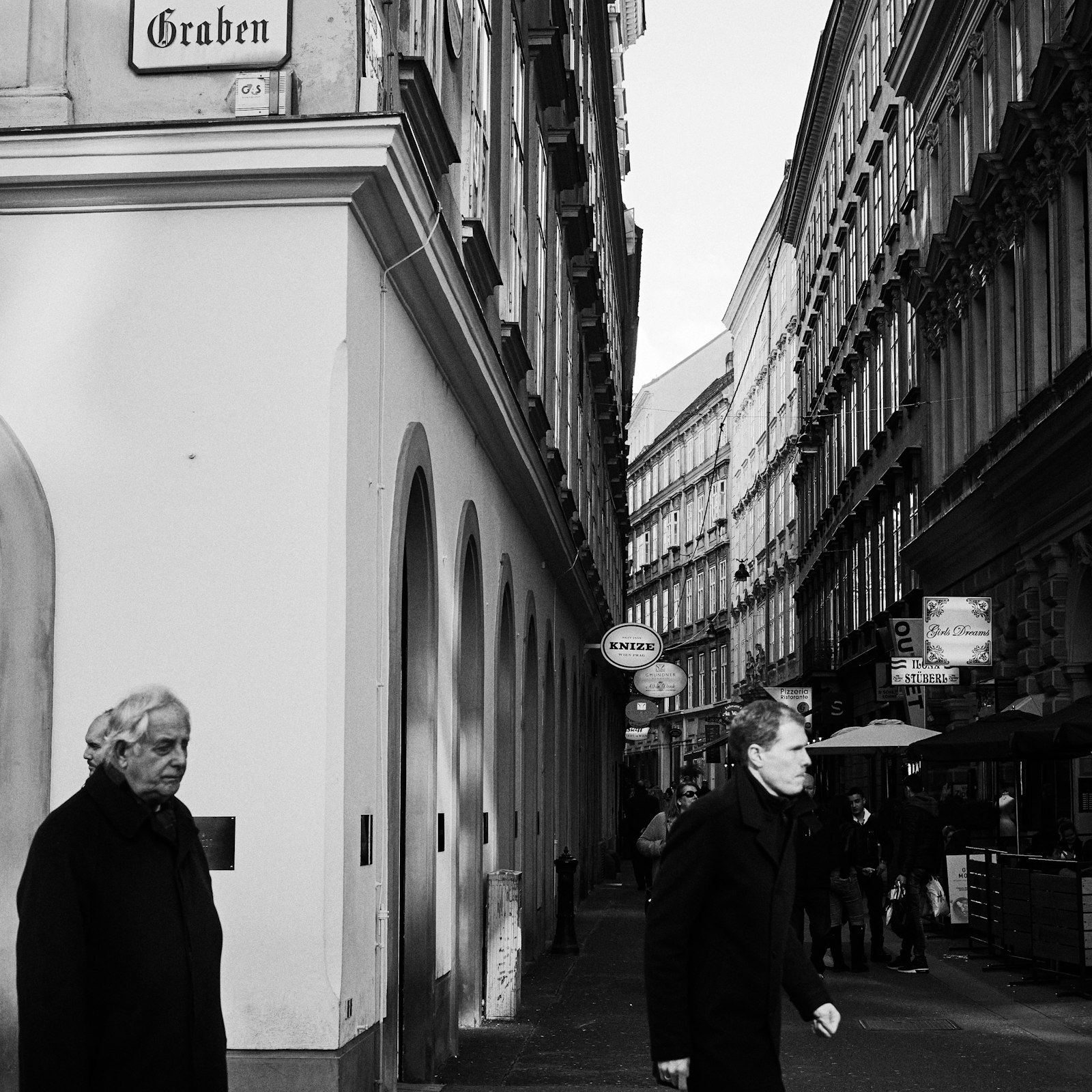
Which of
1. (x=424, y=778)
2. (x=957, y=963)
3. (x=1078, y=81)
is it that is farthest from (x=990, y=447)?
(x=424, y=778)

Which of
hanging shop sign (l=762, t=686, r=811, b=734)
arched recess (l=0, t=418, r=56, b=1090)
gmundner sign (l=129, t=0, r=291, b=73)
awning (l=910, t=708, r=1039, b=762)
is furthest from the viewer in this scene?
hanging shop sign (l=762, t=686, r=811, b=734)

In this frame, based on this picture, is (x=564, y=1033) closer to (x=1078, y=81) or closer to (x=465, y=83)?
(x=465, y=83)

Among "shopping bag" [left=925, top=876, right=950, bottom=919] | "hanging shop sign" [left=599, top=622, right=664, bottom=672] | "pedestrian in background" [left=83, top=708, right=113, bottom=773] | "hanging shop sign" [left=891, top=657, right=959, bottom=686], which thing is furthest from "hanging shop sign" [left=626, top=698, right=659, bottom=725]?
"pedestrian in background" [left=83, top=708, right=113, bottom=773]

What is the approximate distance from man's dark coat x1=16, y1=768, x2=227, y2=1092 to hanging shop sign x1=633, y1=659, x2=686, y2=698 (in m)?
26.8

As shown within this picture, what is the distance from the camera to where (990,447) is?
26578 millimetres

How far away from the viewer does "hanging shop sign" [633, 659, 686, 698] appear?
31.8 m

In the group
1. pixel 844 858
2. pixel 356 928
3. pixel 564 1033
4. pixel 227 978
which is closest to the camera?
pixel 227 978

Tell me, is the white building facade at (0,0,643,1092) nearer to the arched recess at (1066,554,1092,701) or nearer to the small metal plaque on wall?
the small metal plaque on wall

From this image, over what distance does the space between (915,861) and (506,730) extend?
4385 millimetres

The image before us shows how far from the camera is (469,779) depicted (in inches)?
533

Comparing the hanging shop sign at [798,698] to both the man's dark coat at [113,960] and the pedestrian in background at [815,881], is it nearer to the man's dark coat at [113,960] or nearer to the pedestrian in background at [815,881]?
the pedestrian in background at [815,881]

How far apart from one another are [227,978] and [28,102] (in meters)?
4.33

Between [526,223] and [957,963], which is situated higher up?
[526,223]

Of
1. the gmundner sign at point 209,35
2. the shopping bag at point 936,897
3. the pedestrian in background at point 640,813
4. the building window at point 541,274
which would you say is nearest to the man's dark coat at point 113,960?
the gmundner sign at point 209,35
